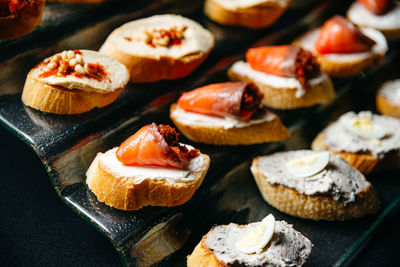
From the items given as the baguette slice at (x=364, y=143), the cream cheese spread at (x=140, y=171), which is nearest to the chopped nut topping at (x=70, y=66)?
the cream cheese spread at (x=140, y=171)

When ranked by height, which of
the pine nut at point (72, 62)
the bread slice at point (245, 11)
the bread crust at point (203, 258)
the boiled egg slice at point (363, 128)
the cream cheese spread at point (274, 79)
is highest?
the bread slice at point (245, 11)

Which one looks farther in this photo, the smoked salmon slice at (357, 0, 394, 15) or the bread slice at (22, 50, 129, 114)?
the smoked salmon slice at (357, 0, 394, 15)

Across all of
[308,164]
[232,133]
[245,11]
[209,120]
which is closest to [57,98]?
[209,120]

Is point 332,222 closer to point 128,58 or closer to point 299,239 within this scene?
point 299,239

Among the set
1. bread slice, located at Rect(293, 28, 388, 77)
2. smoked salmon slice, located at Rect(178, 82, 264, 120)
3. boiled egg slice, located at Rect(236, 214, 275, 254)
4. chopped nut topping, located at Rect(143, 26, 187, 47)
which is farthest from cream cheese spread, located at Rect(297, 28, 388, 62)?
boiled egg slice, located at Rect(236, 214, 275, 254)

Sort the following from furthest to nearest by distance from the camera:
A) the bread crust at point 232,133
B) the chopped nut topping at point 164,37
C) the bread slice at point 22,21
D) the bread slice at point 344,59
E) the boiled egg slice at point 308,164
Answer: the bread slice at point 344,59 < the chopped nut topping at point 164,37 < the bread crust at point 232,133 < the boiled egg slice at point 308,164 < the bread slice at point 22,21

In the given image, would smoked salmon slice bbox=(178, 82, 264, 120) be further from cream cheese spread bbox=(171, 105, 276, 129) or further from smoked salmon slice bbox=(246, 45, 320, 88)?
smoked salmon slice bbox=(246, 45, 320, 88)

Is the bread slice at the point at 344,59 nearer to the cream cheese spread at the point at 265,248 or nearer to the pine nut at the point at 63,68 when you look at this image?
the cream cheese spread at the point at 265,248
